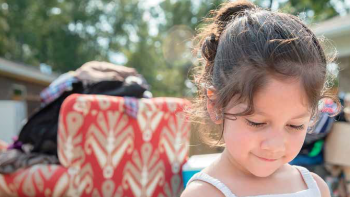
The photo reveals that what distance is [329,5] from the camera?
61.7 ft

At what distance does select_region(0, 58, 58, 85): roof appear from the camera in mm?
12146

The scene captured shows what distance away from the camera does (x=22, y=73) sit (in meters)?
13.0

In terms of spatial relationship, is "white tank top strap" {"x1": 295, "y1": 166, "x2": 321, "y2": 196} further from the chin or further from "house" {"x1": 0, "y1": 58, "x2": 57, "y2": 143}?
"house" {"x1": 0, "y1": 58, "x2": 57, "y2": 143}

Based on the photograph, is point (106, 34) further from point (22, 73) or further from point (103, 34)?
point (22, 73)

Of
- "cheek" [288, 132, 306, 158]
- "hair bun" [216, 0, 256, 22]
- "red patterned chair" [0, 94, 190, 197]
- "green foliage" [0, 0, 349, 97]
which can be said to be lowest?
"red patterned chair" [0, 94, 190, 197]

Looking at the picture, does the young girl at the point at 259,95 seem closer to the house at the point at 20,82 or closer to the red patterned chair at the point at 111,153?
the red patterned chair at the point at 111,153

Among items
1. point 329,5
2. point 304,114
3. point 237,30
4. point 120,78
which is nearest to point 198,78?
point 237,30

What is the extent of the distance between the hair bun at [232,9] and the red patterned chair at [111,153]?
124 cm

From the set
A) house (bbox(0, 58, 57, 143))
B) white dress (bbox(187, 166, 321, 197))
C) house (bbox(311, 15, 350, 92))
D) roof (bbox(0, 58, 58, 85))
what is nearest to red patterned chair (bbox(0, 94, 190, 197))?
white dress (bbox(187, 166, 321, 197))

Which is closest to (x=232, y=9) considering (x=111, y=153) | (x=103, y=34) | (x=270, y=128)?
(x=270, y=128)

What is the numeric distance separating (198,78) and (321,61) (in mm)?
433

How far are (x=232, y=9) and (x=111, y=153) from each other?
4.68ft

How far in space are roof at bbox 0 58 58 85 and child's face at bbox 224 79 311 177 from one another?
11969mm

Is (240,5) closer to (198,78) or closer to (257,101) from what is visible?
(198,78)
